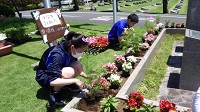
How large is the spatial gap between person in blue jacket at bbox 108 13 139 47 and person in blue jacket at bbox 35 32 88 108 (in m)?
2.78

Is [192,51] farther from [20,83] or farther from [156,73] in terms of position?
[20,83]

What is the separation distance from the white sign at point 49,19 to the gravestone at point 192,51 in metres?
3.06

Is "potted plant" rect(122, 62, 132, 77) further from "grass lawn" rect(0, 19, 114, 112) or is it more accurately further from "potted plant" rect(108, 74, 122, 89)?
"grass lawn" rect(0, 19, 114, 112)

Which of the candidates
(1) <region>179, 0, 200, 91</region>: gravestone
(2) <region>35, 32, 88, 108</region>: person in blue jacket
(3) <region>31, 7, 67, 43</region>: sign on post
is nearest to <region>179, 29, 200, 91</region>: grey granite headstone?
(1) <region>179, 0, 200, 91</region>: gravestone

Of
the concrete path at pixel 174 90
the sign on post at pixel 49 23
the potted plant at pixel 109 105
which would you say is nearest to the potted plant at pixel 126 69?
the concrete path at pixel 174 90

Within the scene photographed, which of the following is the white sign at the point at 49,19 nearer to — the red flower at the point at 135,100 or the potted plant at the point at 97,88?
the potted plant at the point at 97,88

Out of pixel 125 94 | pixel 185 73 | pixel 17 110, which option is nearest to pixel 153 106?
pixel 125 94

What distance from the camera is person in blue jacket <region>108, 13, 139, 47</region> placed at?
19.5 ft

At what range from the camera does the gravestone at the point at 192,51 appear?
168 inches

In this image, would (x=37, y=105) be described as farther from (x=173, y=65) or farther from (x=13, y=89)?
(x=173, y=65)

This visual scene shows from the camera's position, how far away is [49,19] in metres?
5.01

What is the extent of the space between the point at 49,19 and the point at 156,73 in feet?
10.0

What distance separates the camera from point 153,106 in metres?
3.36

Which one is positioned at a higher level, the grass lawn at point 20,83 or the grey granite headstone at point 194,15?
the grey granite headstone at point 194,15
